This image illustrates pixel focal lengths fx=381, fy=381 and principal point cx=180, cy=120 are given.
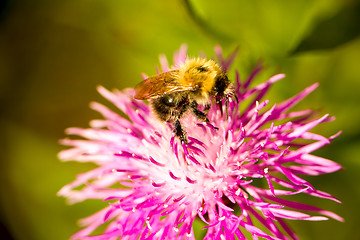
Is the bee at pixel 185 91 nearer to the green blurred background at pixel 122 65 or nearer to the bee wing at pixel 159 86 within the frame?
the bee wing at pixel 159 86

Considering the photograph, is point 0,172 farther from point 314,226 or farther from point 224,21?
point 314,226

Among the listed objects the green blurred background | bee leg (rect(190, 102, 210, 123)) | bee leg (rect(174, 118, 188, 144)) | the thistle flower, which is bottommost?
the thistle flower

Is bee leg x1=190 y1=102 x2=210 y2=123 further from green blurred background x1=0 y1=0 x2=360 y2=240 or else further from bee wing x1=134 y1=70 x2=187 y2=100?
green blurred background x1=0 y1=0 x2=360 y2=240

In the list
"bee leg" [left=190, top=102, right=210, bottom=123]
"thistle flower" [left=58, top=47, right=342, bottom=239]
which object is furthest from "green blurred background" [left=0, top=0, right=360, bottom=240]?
"bee leg" [left=190, top=102, right=210, bottom=123]

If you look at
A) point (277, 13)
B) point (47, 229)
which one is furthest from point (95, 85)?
point (277, 13)

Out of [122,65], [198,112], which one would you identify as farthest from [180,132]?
[122,65]

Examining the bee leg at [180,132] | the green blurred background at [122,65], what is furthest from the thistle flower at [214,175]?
the green blurred background at [122,65]

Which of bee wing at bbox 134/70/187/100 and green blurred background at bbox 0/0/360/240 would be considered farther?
green blurred background at bbox 0/0/360/240
